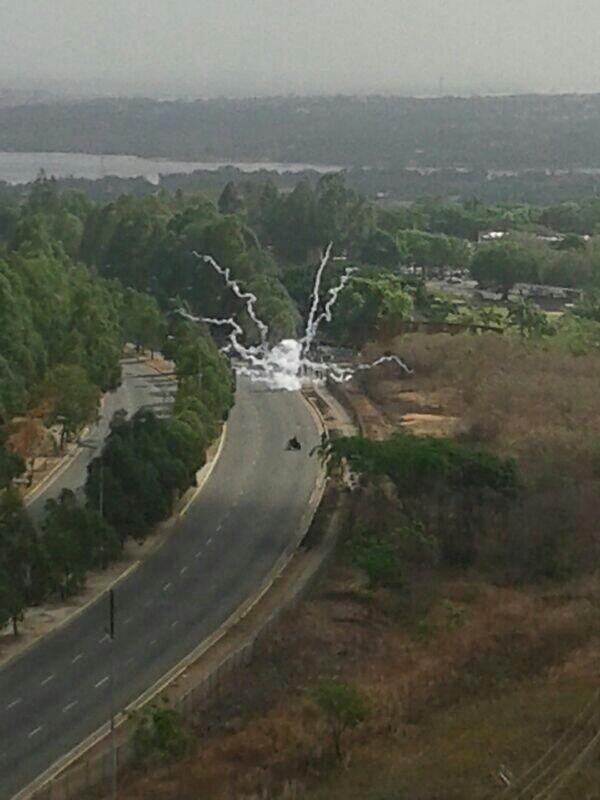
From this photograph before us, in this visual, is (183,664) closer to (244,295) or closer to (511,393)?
(511,393)

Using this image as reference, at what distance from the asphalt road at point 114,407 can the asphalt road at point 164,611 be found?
152 centimetres

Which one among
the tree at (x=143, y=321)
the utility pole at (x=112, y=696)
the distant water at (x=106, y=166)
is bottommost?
the distant water at (x=106, y=166)

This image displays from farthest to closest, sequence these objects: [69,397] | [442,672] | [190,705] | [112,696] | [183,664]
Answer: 1. [69,397]
2. [183,664]
3. [442,672]
4. [112,696]
5. [190,705]

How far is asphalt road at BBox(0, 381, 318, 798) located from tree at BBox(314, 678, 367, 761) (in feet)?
5.22

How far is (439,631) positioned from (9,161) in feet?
187

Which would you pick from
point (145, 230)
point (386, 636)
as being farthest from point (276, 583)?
point (145, 230)

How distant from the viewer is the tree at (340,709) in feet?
28.9

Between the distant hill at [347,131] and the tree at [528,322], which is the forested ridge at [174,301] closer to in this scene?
the tree at [528,322]

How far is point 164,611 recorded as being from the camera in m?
11.7

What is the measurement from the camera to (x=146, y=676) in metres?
10.3

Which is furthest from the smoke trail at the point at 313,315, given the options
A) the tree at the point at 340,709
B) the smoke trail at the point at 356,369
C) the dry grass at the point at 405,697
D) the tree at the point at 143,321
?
the tree at the point at 340,709

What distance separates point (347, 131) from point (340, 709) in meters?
64.6

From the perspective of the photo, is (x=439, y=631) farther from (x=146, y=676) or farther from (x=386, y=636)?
(x=146, y=676)

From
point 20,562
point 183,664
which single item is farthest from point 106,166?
point 183,664
